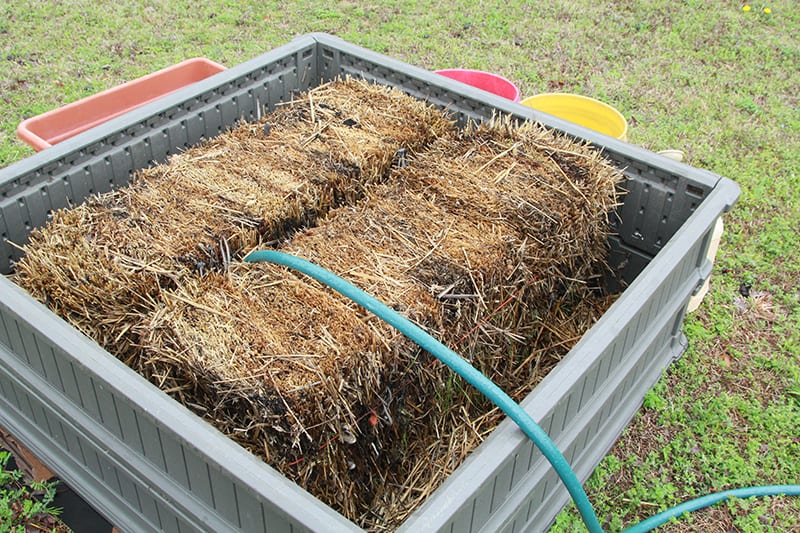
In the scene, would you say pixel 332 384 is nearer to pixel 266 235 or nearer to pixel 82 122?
pixel 266 235

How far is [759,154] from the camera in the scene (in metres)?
4.97

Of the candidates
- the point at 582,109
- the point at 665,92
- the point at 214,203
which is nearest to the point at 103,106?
the point at 214,203

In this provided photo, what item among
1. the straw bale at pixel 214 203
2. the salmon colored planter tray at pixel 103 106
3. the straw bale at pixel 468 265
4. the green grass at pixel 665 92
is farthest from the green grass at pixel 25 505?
the green grass at pixel 665 92

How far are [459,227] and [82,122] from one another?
2303 millimetres

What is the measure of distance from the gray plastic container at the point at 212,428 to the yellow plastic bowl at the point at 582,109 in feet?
2.87

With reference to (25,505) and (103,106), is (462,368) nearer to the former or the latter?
(25,505)

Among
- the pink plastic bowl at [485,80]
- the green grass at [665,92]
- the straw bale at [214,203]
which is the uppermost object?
the straw bale at [214,203]

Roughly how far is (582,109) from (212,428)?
3109 millimetres

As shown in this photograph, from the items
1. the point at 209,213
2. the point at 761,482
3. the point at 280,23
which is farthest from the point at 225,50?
the point at 761,482

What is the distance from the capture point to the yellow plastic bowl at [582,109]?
13.5 feet

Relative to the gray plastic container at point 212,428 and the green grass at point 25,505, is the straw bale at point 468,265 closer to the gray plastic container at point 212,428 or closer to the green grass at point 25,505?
the gray plastic container at point 212,428

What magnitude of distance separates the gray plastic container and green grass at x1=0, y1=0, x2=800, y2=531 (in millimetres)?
256

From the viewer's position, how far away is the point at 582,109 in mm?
4258

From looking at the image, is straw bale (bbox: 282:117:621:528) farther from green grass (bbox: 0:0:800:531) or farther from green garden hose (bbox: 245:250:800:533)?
green grass (bbox: 0:0:800:531)
